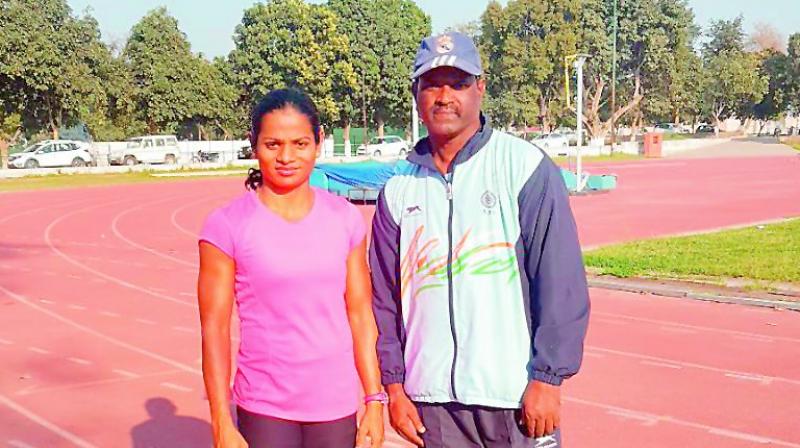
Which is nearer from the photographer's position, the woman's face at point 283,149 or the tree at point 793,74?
the woman's face at point 283,149

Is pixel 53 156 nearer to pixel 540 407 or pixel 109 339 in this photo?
pixel 109 339

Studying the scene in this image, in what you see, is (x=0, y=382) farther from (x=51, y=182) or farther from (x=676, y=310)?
(x=51, y=182)

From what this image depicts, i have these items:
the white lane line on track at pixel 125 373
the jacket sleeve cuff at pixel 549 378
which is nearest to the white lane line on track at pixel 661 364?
the white lane line on track at pixel 125 373

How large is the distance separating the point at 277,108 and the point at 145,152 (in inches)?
1588

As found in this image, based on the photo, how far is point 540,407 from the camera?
2.27 meters

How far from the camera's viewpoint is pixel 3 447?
15.4 feet

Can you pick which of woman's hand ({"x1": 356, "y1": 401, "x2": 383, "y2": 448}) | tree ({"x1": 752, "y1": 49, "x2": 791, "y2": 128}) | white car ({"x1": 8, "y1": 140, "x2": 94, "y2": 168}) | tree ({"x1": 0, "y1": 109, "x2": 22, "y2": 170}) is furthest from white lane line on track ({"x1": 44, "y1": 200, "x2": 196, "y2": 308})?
tree ({"x1": 752, "y1": 49, "x2": 791, "y2": 128})

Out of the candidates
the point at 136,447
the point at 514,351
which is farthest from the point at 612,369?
the point at 514,351

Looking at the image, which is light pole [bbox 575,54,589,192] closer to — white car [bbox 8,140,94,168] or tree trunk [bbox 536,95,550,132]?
white car [bbox 8,140,94,168]

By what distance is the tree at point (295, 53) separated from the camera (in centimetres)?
4772

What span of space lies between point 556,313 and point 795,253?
31.8ft

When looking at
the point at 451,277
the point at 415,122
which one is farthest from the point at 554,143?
the point at 451,277

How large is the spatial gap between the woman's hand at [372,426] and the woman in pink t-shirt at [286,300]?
17 mm

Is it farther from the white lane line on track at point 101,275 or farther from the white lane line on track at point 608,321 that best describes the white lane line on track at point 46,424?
the white lane line on track at point 608,321
